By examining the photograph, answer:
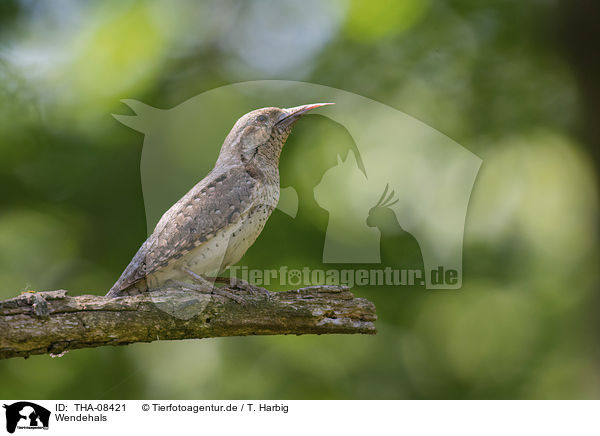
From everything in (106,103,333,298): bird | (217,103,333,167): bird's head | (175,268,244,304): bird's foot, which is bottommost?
(175,268,244,304): bird's foot

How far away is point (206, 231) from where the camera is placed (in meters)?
3.85

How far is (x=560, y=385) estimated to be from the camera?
707 cm

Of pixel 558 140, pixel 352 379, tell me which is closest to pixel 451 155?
pixel 558 140

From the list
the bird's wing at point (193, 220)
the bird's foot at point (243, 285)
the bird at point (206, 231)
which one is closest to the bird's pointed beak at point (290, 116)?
the bird at point (206, 231)

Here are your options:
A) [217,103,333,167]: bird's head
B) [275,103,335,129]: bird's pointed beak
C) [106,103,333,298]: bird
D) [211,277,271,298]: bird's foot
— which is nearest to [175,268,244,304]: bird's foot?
[106,103,333,298]: bird

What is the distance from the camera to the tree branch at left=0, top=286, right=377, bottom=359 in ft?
10.7

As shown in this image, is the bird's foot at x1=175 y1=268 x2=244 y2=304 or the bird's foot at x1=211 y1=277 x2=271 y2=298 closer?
the bird's foot at x1=175 y1=268 x2=244 y2=304

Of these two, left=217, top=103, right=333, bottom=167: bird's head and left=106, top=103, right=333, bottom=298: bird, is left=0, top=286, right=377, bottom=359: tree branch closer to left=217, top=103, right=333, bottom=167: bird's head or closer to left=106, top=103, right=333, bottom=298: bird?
left=106, top=103, right=333, bottom=298: bird

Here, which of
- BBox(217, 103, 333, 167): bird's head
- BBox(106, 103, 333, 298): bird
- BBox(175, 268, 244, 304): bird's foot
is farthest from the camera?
BBox(217, 103, 333, 167): bird's head

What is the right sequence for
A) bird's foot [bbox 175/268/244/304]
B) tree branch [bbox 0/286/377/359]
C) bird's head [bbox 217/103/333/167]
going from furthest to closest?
1. bird's head [bbox 217/103/333/167]
2. bird's foot [bbox 175/268/244/304]
3. tree branch [bbox 0/286/377/359]

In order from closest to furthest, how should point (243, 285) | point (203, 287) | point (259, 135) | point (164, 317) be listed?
point (164, 317), point (203, 287), point (243, 285), point (259, 135)

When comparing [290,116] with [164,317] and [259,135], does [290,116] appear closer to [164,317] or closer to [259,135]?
[259,135]
